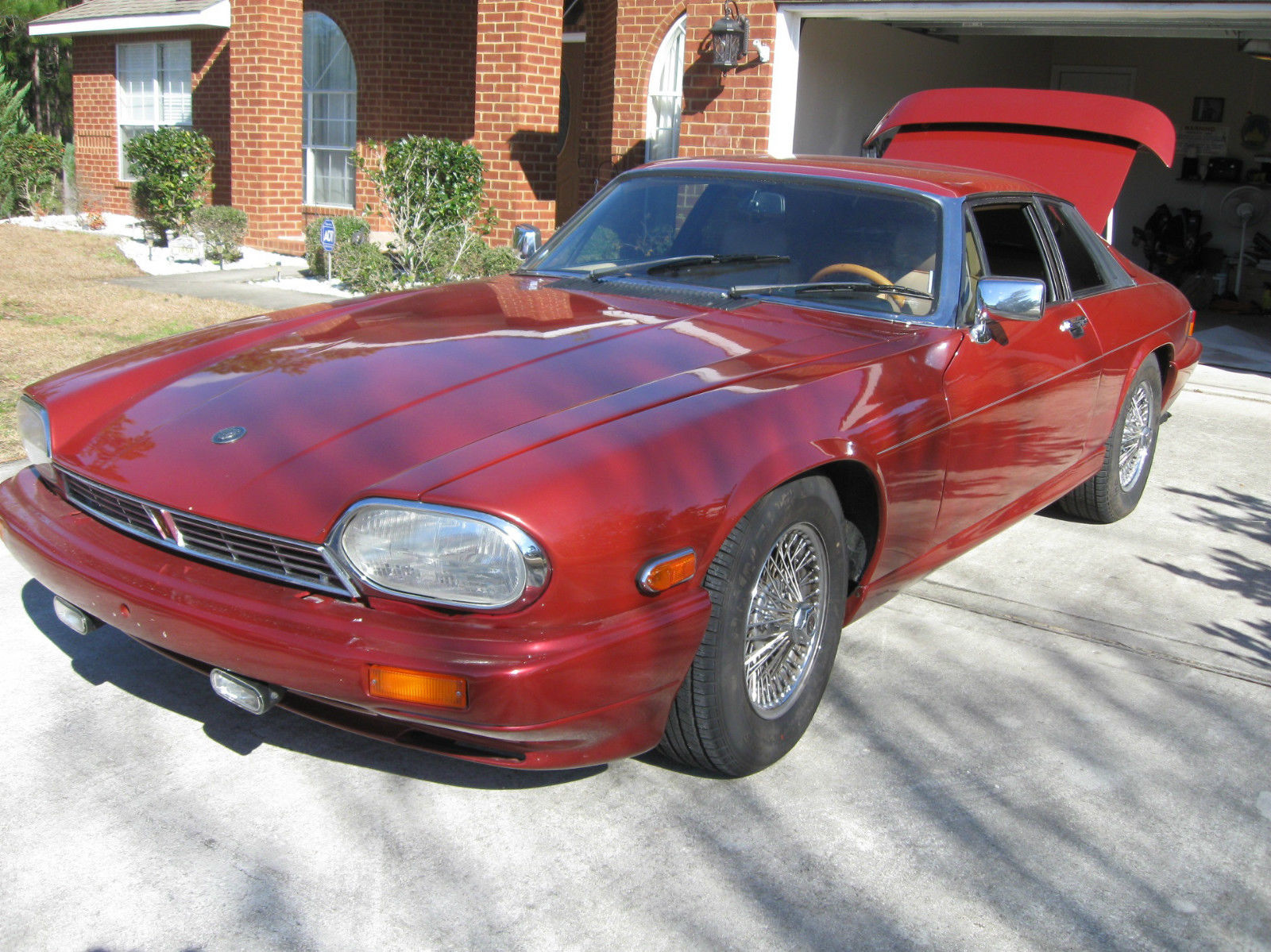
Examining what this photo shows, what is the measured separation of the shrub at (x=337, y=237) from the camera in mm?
11469

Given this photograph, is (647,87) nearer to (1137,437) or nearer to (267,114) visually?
(267,114)

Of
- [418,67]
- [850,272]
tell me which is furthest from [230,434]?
[418,67]

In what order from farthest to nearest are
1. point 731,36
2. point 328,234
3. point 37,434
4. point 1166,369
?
point 328,234
point 731,36
point 1166,369
point 37,434

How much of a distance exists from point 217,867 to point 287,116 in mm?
13227

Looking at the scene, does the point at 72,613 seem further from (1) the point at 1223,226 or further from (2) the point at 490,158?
(1) the point at 1223,226

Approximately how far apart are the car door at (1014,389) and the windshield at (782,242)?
20cm

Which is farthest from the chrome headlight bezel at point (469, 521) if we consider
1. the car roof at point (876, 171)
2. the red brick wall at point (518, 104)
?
the red brick wall at point (518, 104)

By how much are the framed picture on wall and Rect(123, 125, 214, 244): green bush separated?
12700 mm

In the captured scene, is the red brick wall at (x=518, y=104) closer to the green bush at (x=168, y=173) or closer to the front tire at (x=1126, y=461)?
the green bush at (x=168, y=173)

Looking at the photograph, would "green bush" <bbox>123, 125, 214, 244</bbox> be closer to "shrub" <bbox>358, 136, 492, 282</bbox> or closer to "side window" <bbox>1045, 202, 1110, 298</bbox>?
"shrub" <bbox>358, 136, 492, 282</bbox>

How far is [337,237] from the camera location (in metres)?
11.6

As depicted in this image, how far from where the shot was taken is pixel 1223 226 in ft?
49.9

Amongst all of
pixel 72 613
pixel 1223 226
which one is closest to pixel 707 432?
pixel 72 613

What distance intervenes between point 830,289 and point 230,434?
1.89 m
